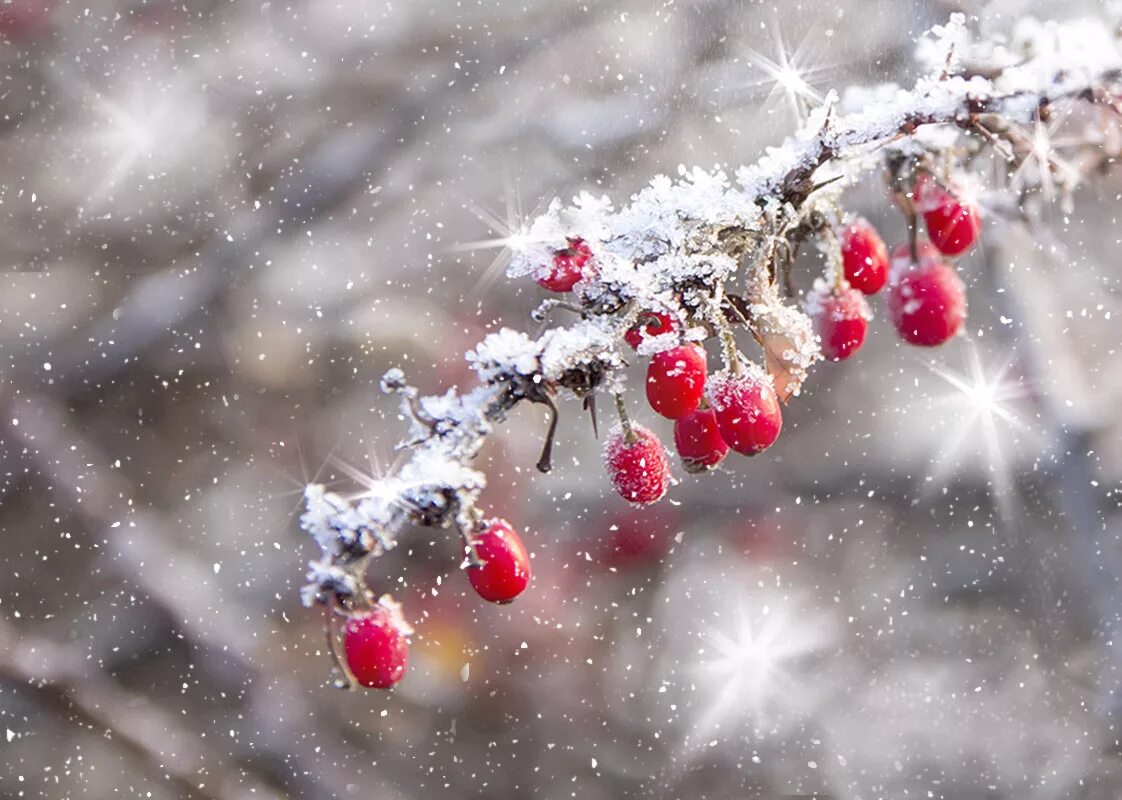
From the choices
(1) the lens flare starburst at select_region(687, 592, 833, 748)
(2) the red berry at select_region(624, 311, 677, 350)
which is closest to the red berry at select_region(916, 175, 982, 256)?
(2) the red berry at select_region(624, 311, 677, 350)

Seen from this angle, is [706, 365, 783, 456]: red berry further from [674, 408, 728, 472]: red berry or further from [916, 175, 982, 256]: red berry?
[916, 175, 982, 256]: red berry

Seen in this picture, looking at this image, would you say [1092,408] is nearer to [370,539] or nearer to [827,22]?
[827,22]

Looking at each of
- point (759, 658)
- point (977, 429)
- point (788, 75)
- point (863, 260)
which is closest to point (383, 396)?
point (788, 75)

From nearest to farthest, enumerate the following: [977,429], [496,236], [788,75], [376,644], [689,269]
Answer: [689,269] < [376,644] < [788,75] < [496,236] < [977,429]

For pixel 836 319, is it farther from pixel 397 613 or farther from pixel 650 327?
pixel 397 613

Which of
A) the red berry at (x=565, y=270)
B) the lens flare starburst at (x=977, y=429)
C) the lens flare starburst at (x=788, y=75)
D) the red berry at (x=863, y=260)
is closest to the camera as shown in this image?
the red berry at (x=565, y=270)

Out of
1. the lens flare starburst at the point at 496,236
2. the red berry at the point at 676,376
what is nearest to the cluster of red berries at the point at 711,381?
the red berry at the point at 676,376

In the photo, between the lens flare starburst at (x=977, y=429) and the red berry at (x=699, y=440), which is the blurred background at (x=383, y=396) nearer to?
the lens flare starburst at (x=977, y=429)
